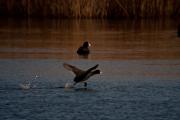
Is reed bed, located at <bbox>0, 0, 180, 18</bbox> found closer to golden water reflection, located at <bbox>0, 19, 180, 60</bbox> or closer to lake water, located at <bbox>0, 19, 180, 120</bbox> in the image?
golden water reflection, located at <bbox>0, 19, 180, 60</bbox>

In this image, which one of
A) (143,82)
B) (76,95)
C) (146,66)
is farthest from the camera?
Result: (146,66)

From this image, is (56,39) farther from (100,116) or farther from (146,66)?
Answer: (100,116)

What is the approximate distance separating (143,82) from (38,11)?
71.5 ft

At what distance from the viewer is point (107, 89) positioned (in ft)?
48.8

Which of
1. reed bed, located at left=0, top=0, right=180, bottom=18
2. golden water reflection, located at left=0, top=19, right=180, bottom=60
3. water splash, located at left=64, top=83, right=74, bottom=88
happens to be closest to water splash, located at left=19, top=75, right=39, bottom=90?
water splash, located at left=64, top=83, right=74, bottom=88

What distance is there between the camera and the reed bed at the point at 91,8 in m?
36.4

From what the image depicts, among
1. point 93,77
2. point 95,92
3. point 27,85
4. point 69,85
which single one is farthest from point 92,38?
point 95,92

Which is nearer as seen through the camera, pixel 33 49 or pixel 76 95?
pixel 76 95

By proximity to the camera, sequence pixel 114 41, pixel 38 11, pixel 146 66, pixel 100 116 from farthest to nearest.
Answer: pixel 38 11 < pixel 114 41 < pixel 146 66 < pixel 100 116

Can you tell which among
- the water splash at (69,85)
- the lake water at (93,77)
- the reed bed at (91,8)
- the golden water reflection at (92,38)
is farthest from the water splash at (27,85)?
the reed bed at (91,8)

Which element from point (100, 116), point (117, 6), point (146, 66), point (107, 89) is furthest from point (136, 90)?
point (117, 6)

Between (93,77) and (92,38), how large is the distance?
10.4m

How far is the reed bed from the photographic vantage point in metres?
36.4

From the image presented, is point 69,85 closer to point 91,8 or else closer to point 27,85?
point 27,85
